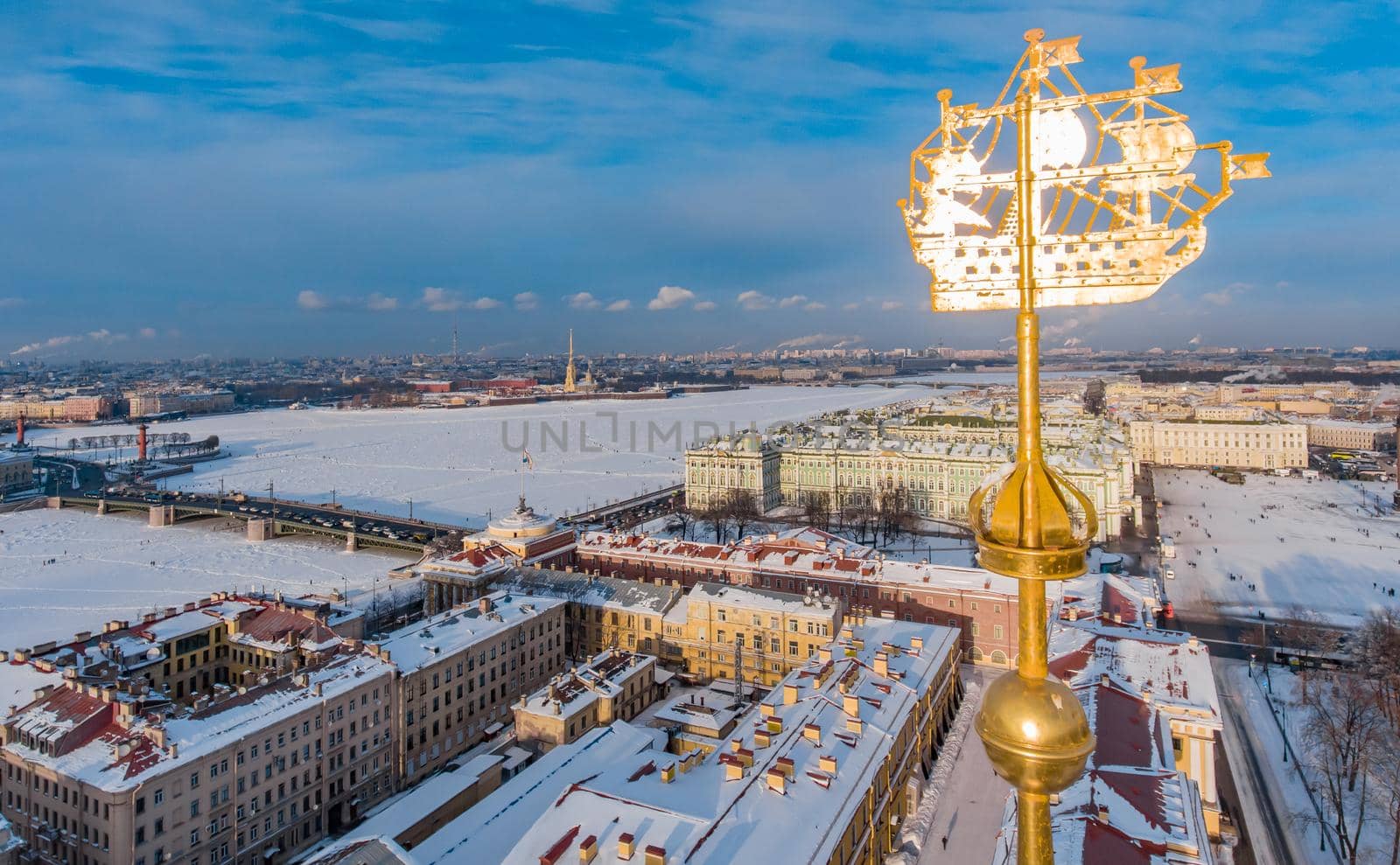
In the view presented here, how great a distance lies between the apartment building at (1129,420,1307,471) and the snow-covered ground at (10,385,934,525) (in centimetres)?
3890

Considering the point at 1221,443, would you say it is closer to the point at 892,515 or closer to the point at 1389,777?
the point at 892,515

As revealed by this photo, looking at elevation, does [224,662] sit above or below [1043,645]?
below

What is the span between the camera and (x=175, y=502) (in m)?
54.8

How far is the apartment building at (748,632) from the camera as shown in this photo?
25.7 m

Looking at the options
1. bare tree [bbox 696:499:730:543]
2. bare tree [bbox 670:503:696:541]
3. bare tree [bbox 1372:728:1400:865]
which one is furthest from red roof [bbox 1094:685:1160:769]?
bare tree [bbox 670:503:696:541]

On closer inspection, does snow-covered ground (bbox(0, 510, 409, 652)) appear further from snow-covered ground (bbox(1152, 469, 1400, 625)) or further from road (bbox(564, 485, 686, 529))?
snow-covered ground (bbox(1152, 469, 1400, 625))

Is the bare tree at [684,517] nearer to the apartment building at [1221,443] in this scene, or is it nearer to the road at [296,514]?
the road at [296,514]

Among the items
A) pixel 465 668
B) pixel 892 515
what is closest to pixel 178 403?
pixel 892 515

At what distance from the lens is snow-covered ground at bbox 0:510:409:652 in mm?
31875

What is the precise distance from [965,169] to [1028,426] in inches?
49.3

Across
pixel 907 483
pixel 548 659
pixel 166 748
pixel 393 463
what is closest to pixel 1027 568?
pixel 166 748

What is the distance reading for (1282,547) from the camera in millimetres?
41531

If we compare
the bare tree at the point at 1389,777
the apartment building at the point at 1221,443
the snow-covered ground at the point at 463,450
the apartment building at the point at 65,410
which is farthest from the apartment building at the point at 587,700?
the apartment building at the point at 65,410

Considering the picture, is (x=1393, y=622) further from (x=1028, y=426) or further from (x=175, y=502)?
(x=175, y=502)
